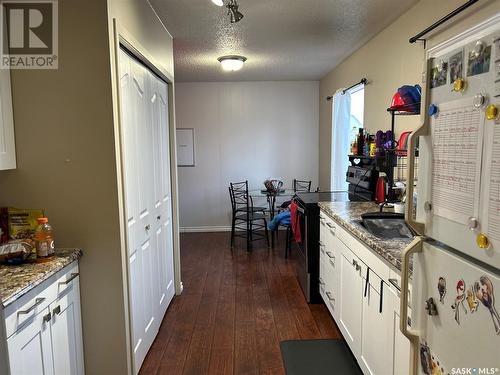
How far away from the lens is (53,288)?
1.53m

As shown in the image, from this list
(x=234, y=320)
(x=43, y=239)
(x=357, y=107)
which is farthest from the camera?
(x=357, y=107)

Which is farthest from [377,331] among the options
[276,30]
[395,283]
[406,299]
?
[276,30]

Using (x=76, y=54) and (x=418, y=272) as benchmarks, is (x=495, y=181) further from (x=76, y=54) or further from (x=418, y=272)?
(x=76, y=54)

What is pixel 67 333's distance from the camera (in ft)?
5.44

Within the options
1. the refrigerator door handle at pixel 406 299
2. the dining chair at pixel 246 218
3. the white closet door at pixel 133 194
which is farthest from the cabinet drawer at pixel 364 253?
the dining chair at pixel 246 218

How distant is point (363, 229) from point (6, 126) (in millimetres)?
1926

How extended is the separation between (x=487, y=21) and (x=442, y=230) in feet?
1.78

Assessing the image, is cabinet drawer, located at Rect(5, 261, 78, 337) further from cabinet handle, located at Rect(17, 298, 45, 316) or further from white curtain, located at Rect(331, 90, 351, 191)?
white curtain, located at Rect(331, 90, 351, 191)

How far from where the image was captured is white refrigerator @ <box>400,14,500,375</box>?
0.80 m

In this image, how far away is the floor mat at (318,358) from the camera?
2.17m

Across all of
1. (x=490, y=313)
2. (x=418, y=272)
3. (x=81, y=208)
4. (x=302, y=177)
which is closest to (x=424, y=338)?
(x=418, y=272)

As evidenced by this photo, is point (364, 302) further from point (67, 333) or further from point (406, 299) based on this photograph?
point (67, 333)

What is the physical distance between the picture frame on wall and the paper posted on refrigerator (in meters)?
4.81

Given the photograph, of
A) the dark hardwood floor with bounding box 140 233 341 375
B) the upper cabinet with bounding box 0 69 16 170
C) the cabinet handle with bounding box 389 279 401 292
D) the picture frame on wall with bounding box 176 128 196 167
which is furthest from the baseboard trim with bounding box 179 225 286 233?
→ the cabinet handle with bounding box 389 279 401 292
